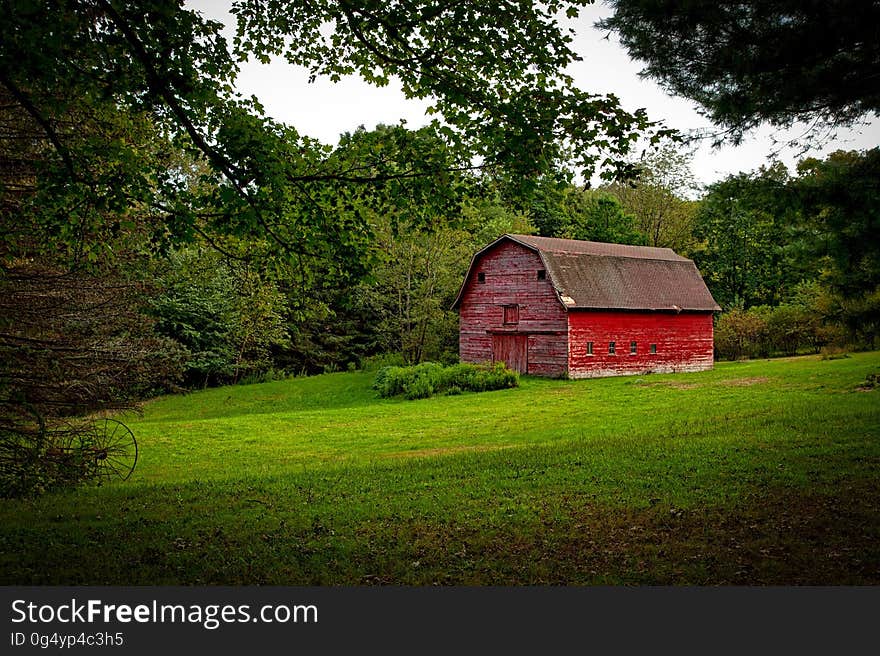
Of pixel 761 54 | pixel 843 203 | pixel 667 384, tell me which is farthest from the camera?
pixel 667 384

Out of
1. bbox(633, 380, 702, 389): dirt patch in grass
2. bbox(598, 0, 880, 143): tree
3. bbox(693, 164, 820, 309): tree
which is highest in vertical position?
bbox(693, 164, 820, 309): tree

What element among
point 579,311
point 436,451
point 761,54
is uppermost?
point 761,54

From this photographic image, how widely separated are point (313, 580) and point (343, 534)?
5.11ft

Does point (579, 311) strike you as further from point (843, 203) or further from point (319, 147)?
point (319, 147)

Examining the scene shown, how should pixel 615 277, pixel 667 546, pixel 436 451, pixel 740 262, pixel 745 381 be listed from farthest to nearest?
1. pixel 740 262
2. pixel 615 277
3. pixel 745 381
4. pixel 436 451
5. pixel 667 546

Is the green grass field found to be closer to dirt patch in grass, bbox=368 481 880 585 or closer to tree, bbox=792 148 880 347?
dirt patch in grass, bbox=368 481 880 585

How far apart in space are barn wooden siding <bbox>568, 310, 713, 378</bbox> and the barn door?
2630 mm

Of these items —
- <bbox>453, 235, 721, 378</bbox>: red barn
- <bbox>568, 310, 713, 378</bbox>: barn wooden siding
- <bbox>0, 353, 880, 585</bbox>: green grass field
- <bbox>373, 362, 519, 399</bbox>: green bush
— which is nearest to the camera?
<bbox>0, 353, 880, 585</bbox>: green grass field

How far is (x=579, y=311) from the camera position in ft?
112

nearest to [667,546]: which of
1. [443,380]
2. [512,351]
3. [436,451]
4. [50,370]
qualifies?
[436,451]

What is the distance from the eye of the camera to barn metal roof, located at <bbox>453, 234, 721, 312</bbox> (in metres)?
34.8

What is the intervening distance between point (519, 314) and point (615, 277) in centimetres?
549

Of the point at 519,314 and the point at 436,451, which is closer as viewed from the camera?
the point at 436,451

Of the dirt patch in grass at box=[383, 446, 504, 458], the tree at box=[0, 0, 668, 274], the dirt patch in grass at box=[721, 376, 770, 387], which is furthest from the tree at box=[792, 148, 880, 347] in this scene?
the dirt patch in grass at box=[721, 376, 770, 387]
